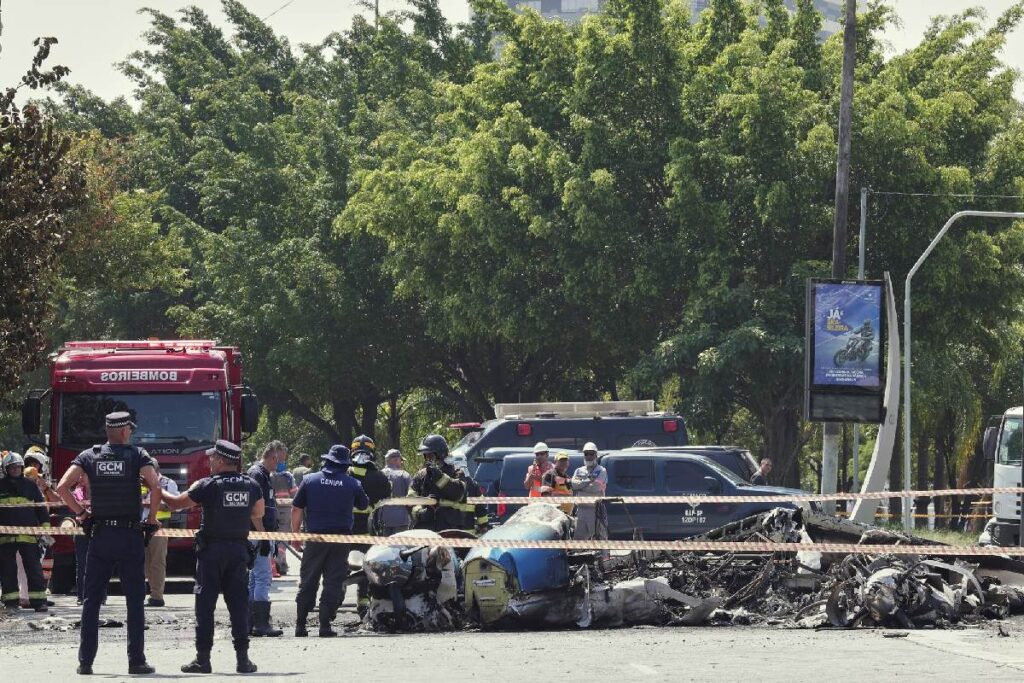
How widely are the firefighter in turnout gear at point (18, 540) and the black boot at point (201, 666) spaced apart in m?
5.69

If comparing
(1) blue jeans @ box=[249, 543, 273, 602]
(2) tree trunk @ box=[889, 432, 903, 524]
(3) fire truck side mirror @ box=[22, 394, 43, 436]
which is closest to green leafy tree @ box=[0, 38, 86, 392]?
(3) fire truck side mirror @ box=[22, 394, 43, 436]

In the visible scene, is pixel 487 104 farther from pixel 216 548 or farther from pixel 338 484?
pixel 216 548

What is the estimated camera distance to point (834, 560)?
16.7 m

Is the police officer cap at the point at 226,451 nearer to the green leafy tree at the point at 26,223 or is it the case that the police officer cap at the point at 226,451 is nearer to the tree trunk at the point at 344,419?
the green leafy tree at the point at 26,223

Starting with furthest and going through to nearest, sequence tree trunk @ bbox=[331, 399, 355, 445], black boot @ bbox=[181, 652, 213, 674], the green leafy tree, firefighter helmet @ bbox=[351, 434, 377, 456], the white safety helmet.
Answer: tree trunk @ bbox=[331, 399, 355, 445] < the green leafy tree < firefighter helmet @ bbox=[351, 434, 377, 456] < the white safety helmet < black boot @ bbox=[181, 652, 213, 674]

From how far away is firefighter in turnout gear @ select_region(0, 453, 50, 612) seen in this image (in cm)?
1762

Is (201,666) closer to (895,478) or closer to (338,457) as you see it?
(338,457)

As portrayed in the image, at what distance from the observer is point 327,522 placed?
50.4 ft

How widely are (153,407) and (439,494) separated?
6166 millimetres

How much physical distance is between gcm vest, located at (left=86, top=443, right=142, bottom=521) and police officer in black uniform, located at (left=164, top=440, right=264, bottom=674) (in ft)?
0.88

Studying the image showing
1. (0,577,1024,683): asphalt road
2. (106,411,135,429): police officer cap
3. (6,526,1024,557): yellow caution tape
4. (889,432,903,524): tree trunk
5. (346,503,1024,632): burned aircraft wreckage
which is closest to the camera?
(0,577,1024,683): asphalt road

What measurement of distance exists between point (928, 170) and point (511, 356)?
13.8m

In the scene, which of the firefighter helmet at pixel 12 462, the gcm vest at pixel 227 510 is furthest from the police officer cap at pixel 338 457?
the firefighter helmet at pixel 12 462

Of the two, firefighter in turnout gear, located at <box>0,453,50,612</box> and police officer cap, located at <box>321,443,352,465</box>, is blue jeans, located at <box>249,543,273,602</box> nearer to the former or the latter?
police officer cap, located at <box>321,443,352,465</box>
